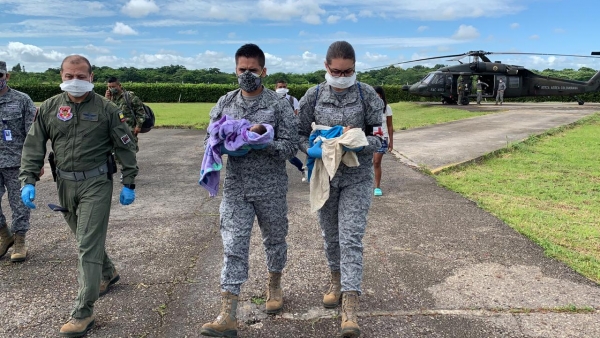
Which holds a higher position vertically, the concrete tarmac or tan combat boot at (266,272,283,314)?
tan combat boot at (266,272,283,314)

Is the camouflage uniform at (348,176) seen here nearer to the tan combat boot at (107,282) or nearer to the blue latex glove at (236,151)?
the blue latex glove at (236,151)

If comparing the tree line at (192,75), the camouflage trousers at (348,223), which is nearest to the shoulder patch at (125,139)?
the camouflage trousers at (348,223)

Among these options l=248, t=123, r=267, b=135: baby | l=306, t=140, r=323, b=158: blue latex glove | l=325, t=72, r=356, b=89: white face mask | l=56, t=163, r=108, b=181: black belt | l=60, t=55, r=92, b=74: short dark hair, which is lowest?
l=56, t=163, r=108, b=181: black belt

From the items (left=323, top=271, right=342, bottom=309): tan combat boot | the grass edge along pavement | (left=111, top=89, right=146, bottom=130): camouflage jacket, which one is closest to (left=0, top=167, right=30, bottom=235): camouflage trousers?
(left=111, top=89, right=146, bottom=130): camouflage jacket

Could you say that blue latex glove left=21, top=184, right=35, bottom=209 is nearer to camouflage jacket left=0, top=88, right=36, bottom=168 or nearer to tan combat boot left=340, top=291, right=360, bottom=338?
camouflage jacket left=0, top=88, right=36, bottom=168

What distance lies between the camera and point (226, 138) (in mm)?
3162

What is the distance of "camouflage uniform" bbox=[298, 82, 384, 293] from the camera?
3352 millimetres

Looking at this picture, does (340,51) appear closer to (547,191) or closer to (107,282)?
(107,282)

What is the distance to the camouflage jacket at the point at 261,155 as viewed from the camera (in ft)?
11.0

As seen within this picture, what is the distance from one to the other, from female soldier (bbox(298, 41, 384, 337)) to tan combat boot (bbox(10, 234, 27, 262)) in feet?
10.3

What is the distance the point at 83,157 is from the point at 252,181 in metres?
1.28

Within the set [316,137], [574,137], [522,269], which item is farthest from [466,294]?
[574,137]

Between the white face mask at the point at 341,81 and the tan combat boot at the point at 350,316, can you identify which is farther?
the white face mask at the point at 341,81

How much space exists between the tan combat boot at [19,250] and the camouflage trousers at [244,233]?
8.42ft
